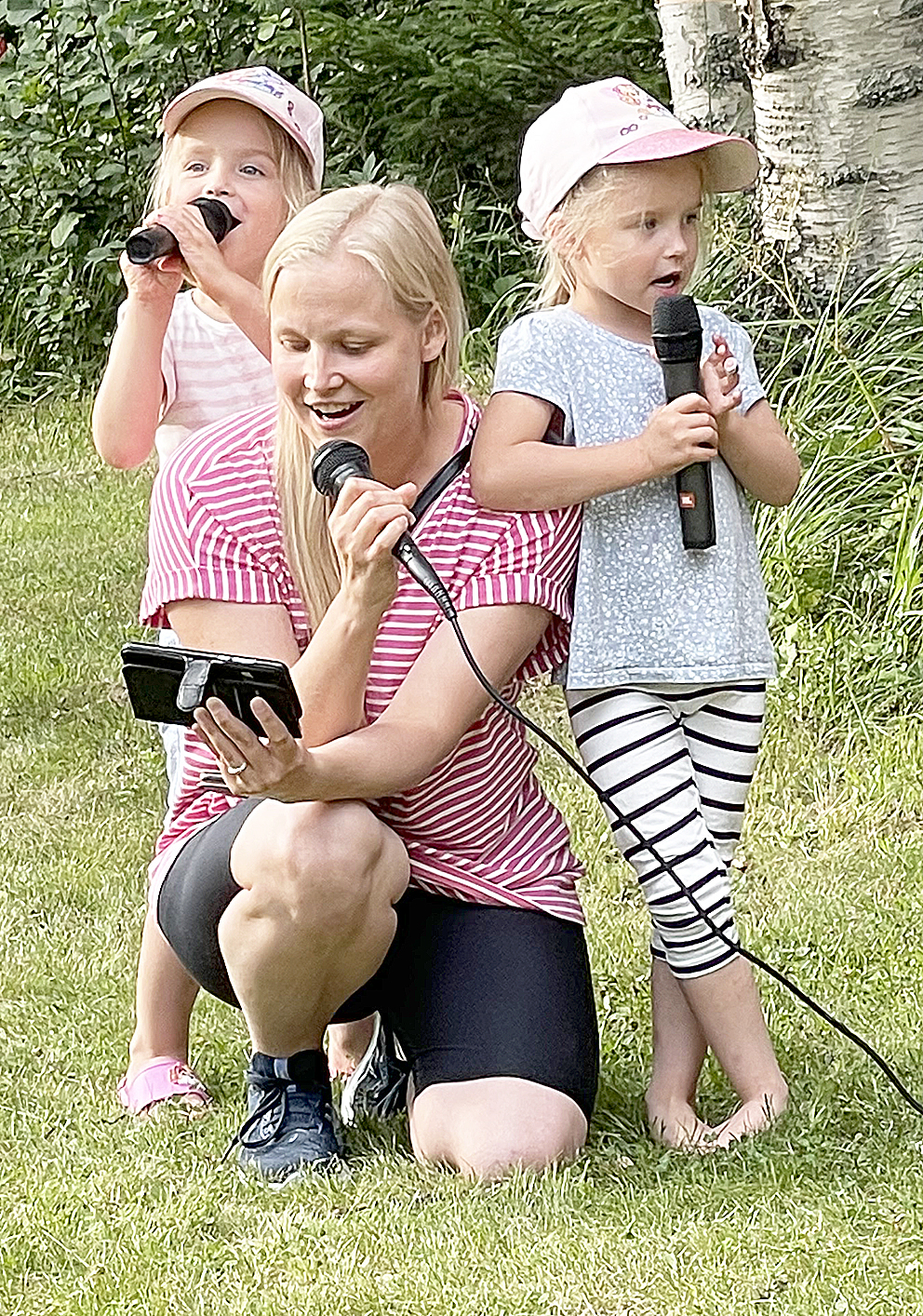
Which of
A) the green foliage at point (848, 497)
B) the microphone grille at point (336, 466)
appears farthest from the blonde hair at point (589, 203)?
the green foliage at point (848, 497)

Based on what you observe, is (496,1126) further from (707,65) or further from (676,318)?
(707,65)

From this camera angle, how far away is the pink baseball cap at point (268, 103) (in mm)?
3568

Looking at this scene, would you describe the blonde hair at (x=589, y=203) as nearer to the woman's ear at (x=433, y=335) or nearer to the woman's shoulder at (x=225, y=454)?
the woman's ear at (x=433, y=335)

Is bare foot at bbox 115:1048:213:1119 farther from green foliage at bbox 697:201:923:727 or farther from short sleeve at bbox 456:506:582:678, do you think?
green foliage at bbox 697:201:923:727

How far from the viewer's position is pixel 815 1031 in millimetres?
3621

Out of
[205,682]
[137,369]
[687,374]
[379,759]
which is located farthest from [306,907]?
[137,369]

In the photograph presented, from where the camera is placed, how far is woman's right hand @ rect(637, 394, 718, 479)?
2951 mm

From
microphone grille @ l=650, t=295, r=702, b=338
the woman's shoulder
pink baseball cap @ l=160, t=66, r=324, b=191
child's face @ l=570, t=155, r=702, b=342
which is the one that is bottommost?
the woman's shoulder

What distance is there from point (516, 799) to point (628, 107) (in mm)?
1012

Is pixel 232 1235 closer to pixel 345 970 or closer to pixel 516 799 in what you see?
pixel 345 970

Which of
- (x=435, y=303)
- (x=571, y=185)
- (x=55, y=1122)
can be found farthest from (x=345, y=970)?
(x=571, y=185)

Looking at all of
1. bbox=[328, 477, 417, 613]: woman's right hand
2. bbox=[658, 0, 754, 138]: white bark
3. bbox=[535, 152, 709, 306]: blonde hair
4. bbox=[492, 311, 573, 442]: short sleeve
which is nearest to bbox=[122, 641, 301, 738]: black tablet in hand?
bbox=[328, 477, 417, 613]: woman's right hand

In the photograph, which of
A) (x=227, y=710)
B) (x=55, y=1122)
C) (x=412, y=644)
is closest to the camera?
(x=227, y=710)

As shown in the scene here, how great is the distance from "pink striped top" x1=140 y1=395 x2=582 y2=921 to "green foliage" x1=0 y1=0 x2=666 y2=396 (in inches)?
195
